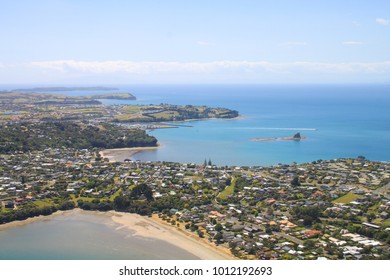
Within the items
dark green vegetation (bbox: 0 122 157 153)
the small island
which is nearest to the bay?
dark green vegetation (bbox: 0 122 157 153)

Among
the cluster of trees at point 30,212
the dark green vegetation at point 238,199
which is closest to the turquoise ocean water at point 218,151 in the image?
the cluster of trees at point 30,212

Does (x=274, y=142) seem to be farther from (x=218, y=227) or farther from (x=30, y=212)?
(x=30, y=212)

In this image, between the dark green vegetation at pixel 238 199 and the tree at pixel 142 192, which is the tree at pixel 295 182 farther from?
the tree at pixel 142 192

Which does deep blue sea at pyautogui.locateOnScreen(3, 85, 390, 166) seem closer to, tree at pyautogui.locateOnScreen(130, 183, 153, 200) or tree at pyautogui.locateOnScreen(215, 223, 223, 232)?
tree at pyautogui.locateOnScreen(130, 183, 153, 200)

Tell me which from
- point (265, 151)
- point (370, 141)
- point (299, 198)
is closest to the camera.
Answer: point (299, 198)

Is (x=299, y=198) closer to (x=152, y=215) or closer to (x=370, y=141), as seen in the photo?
(x=152, y=215)

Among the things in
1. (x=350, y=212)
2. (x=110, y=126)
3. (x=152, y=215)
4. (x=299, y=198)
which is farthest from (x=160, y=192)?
(x=110, y=126)
